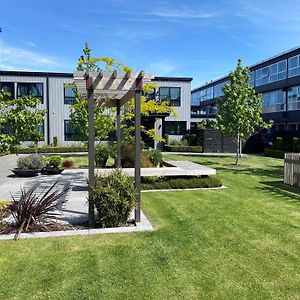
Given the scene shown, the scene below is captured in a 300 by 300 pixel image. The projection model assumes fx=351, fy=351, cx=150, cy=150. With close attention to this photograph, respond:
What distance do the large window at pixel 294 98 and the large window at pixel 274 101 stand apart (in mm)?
1278

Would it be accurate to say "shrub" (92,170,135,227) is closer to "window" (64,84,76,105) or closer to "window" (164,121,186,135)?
"window" (64,84,76,105)

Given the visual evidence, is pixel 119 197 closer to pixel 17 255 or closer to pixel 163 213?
pixel 163 213

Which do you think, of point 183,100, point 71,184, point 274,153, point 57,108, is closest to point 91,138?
point 71,184

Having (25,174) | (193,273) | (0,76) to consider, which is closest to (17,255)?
(193,273)

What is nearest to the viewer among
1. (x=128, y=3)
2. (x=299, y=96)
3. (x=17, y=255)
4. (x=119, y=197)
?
(x=17, y=255)

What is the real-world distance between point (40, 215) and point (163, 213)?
2743 mm

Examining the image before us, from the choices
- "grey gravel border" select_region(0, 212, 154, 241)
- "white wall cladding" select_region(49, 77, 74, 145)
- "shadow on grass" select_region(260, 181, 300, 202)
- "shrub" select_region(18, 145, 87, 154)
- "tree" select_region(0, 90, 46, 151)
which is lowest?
"grey gravel border" select_region(0, 212, 154, 241)

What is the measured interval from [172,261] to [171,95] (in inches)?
1253

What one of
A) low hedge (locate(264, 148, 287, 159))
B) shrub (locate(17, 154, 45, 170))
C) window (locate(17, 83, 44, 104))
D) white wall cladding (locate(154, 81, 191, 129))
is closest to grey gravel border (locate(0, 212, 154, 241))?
shrub (locate(17, 154, 45, 170))

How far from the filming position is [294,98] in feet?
120

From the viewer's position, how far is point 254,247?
5.86 metres

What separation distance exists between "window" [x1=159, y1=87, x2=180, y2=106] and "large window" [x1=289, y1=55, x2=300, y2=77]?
38.7 ft

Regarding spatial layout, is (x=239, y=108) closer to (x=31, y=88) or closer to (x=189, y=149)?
(x=189, y=149)

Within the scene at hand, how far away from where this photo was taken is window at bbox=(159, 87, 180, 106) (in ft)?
118
